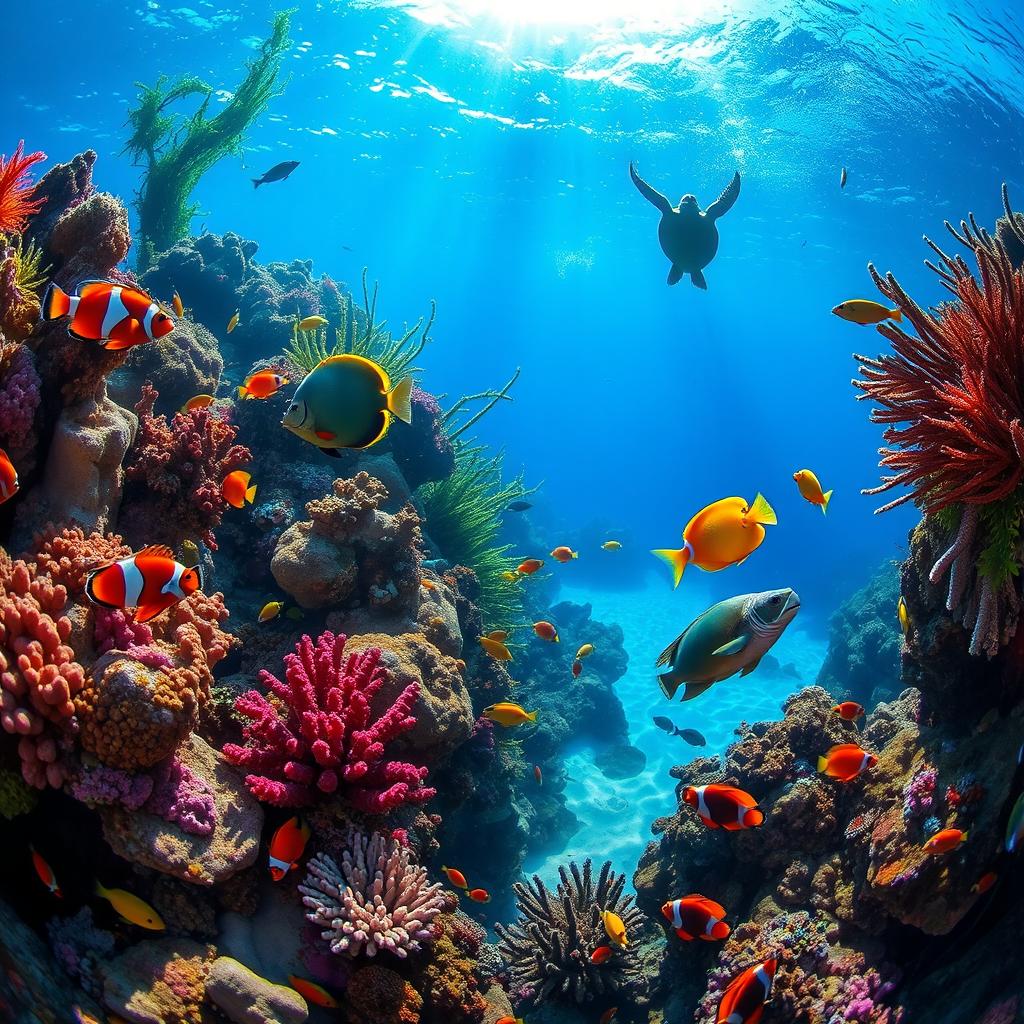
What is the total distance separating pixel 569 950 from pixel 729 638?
4105mm

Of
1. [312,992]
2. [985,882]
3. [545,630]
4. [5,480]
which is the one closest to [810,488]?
[985,882]

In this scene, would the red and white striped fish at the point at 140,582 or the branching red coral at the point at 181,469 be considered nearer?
the red and white striped fish at the point at 140,582

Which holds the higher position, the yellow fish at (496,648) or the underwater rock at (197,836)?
the yellow fish at (496,648)

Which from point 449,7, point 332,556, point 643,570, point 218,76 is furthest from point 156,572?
point 643,570

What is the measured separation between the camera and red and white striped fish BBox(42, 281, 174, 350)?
3158mm

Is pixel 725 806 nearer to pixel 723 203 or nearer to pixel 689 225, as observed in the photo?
pixel 689 225

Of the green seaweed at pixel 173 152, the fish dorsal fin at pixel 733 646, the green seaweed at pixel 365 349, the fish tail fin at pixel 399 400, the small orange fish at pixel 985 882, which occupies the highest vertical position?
the green seaweed at pixel 173 152

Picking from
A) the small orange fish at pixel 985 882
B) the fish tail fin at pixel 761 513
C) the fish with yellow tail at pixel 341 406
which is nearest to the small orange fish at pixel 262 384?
the fish with yellow tail at pixel 341 406

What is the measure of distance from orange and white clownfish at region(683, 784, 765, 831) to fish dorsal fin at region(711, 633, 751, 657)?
1.89 metres

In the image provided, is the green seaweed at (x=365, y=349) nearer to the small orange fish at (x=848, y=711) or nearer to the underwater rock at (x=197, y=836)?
the underwater rock at (x=197, y=836)

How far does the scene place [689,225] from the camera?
8805 mm

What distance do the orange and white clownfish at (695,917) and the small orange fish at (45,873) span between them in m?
3.65

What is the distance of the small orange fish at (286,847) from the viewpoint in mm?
3334

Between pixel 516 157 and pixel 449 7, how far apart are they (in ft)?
36.9
